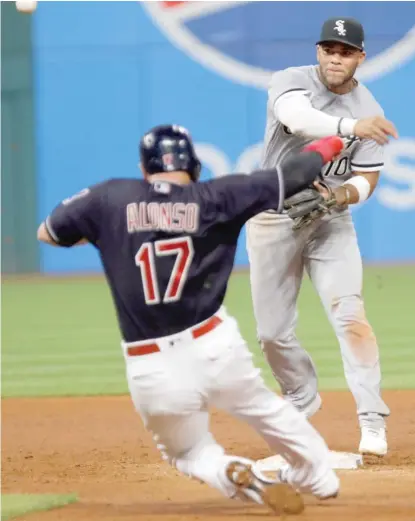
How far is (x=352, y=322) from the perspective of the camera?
5281 millimetres

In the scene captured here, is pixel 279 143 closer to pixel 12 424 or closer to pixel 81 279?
pixel 12 424

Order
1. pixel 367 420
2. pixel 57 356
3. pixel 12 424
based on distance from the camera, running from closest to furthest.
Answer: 1. pixel 367 420
2. pixel 12 424
3. pixel 57 356

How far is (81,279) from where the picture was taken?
55.3 feet

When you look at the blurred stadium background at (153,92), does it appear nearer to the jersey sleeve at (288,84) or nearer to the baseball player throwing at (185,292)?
the jersey sleeve at (288,84)

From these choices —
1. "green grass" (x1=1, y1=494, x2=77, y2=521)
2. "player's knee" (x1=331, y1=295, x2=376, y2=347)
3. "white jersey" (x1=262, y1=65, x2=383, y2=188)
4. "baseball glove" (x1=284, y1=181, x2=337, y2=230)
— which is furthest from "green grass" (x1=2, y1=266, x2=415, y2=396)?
"green grass" (x1=1, y1=494, x2=77, y2=521)

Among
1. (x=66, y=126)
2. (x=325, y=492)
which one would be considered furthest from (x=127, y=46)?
(x=325, y=492)

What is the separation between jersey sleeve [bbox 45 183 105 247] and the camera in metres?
4.00

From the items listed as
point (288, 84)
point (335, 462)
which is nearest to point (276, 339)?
point (335, 462)

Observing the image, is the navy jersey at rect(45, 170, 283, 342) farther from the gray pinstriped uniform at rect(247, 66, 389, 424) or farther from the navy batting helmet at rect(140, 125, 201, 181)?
the gray pinstriped uniform at rect(247, 66, 389, 424)

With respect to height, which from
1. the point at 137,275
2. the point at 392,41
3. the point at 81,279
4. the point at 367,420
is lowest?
the point at 81,279

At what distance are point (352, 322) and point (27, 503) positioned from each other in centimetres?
174

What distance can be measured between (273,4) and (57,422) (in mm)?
11532

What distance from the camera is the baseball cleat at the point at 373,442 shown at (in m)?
5.28

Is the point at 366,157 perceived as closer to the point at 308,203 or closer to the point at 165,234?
the point at 308,203
